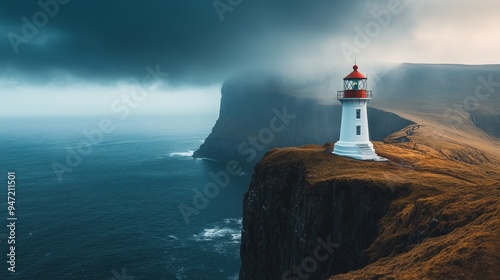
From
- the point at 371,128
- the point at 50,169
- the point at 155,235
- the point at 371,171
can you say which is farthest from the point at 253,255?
the point at 50,169

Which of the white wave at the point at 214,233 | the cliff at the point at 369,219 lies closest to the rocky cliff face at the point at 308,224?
the cliff at the point at 369,219

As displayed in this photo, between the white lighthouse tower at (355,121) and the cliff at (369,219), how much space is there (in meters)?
2.35

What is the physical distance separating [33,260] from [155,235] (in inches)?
1001

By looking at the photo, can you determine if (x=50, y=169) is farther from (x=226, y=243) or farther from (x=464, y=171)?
(x=464, y=171)

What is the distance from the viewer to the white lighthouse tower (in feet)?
161

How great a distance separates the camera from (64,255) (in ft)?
237

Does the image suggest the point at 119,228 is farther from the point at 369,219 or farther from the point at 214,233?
the point at 369,219

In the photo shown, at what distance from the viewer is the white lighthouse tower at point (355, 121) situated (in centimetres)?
4919

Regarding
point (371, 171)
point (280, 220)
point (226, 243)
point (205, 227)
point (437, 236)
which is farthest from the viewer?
point (205, 227)

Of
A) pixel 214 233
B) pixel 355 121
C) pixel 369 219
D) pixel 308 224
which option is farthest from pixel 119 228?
pixel 369 219

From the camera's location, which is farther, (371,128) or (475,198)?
(371,128)

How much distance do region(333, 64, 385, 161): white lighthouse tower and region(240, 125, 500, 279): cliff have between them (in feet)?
7.71

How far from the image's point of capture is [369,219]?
3441 centimetres

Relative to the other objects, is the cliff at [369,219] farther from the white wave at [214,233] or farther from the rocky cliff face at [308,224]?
the white wave at [214,233]
